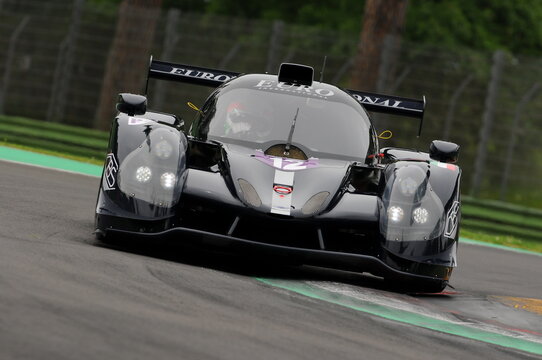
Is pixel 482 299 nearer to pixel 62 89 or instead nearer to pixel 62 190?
pixel 62 190

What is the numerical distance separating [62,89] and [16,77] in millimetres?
991

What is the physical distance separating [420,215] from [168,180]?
4.91ft

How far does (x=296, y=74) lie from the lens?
920 centimetres

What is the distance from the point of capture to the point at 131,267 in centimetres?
653

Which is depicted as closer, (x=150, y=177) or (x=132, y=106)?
(x=150, y=177)

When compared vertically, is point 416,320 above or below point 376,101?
below

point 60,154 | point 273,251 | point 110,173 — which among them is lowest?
point 60,154

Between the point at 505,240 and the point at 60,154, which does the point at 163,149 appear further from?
the point at 60,154

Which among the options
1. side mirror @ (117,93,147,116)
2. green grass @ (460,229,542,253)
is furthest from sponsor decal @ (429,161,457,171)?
green grass @ (460,229,542,253)

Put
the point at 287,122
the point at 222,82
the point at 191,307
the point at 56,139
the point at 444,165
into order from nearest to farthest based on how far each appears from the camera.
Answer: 1. the point at 191,307
2. the point at 444,165
3. the point at 287,122
4. the point at 222,82
5. the point at 56,139

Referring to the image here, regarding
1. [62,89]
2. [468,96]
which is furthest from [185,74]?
[62,89]

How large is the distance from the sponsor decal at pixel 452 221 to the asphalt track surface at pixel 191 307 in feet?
1.38

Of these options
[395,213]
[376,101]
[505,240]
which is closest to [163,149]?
[395,213]

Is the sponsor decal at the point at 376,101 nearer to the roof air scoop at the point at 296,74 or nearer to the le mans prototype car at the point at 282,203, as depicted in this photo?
the roof air scoop at the point at 296,74
